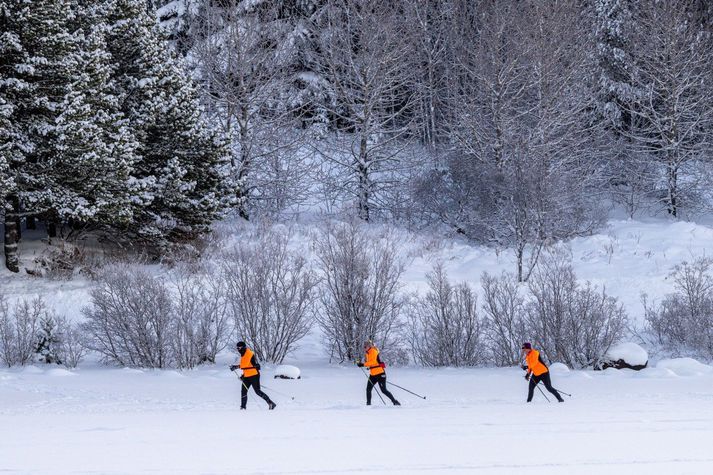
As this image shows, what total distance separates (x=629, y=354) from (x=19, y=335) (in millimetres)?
15973

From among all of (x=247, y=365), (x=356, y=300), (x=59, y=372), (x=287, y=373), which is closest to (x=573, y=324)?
(x=356, y=300)

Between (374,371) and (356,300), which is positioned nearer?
(374,371)

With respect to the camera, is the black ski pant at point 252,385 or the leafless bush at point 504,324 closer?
the black ski pant at point 252,385

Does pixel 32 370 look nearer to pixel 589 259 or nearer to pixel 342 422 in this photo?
pixel 342 422

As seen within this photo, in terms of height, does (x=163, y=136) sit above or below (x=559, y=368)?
above

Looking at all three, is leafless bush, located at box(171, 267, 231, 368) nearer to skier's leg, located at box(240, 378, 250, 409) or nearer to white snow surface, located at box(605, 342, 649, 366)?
skier's leg, located at box(240, 378, 250, 409)

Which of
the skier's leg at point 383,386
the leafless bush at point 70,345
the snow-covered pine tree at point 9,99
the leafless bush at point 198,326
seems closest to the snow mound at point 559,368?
the skier's leg at point 383,386

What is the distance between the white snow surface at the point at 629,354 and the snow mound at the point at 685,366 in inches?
19.7

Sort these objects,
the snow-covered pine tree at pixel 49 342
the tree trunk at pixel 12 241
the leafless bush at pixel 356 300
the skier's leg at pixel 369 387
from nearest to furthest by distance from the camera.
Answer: the skier's leg at pixel 369 387 < the snow-covered pine tree at pixel 49 342 < the leafless bush at pixel 356 300 < the tree trunk at pixel 12 241

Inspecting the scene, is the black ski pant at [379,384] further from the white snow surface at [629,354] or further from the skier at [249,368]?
the white snow surface at [629,354]

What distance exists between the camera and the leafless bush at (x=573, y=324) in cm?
2109

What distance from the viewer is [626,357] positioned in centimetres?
1978

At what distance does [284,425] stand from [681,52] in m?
28.1

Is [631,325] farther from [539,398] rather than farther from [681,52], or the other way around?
[681,52]
